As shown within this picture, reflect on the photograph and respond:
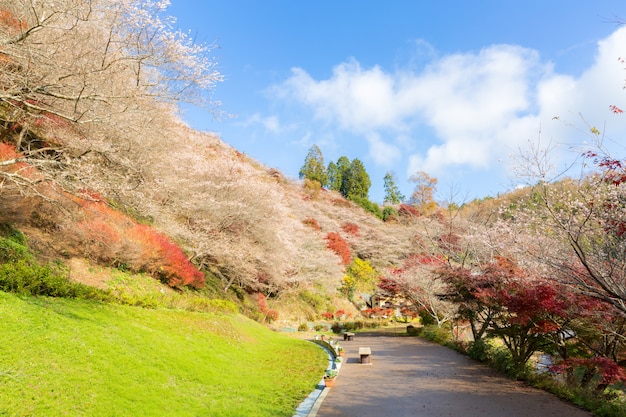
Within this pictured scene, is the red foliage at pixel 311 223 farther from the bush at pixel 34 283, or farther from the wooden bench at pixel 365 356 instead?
the bush at pixel 34 283

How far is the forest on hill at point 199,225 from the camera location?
246 inches

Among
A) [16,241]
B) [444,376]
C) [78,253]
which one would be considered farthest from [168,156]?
[444,376]

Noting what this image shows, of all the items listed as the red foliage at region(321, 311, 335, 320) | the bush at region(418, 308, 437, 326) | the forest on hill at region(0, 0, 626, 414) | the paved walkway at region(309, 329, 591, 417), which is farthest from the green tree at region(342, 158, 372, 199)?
the paved walkway at region(309, 329, 591, 417)

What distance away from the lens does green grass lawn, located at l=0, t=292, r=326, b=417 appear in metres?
5.05

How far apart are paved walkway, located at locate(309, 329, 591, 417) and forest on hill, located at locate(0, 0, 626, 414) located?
1029 millimetres

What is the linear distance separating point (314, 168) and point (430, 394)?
5908cm

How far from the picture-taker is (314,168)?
6669 cm

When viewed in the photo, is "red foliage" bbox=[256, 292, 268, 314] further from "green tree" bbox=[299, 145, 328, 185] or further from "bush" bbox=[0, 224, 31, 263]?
"green tree" bbox=[299, 145, 328, 185]

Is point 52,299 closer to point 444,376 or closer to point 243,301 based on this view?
point 444,376

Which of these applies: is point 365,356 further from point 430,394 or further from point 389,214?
point 389,214

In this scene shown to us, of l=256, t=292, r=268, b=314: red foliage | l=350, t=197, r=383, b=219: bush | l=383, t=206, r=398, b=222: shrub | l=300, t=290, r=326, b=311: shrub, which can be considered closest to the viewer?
l=256, t=292, r=268, b=314: red foliage

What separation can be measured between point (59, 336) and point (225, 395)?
127 inches

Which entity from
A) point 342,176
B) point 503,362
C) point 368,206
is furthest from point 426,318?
point 342,176

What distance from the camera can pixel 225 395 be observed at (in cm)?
748
